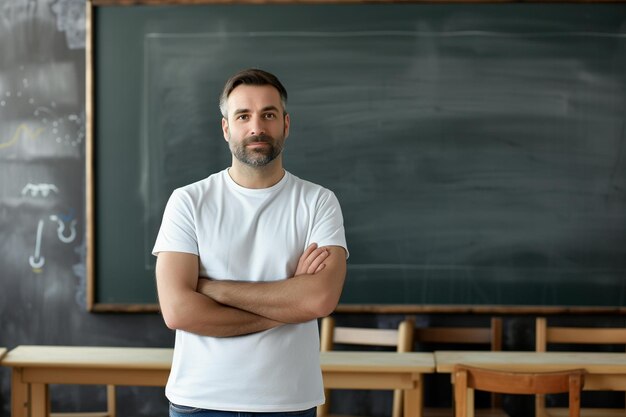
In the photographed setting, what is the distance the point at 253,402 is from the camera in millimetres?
1957

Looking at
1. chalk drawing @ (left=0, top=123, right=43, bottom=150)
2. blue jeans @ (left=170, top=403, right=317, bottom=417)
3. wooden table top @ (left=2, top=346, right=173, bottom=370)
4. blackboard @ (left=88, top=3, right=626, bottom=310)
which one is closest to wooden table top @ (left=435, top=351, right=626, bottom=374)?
blackboard @ (left=88, top=3, right=626, bottom=310)

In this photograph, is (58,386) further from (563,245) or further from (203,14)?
(563,245)

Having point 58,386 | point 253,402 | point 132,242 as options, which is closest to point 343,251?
point 253,402

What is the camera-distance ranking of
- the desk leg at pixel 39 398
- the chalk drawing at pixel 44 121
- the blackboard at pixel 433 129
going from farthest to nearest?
the chalk drawing at pixel 44 121 → the blackboard at pixel 433 129 → the desk leg at pixel 39 398

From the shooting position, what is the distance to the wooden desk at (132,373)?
10.7 feet

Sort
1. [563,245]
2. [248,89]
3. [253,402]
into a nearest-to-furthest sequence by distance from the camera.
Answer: [253,402] → [248,89] → [563,245]

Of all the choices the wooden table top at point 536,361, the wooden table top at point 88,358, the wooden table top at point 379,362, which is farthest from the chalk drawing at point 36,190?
the wooden table top at point 536,361

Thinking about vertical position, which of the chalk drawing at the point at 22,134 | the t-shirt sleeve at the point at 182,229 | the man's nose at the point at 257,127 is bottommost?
the t-shirt sleeve at the point at 182,229

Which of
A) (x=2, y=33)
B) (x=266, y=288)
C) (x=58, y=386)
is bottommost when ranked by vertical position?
(x=58, y=386)

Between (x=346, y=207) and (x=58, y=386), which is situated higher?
(x=346, y=207)

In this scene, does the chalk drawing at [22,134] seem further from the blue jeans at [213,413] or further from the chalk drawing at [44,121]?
the blue jeans at [213,413]

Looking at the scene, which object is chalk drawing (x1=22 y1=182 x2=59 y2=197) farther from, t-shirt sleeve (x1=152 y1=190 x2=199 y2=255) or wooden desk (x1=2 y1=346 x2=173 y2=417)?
t-shirt sleeve (x1=152 y1=190 x2=199 y2=255)

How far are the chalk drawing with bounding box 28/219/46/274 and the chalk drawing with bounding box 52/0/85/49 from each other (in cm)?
95

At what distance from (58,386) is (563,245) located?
2.73 m
